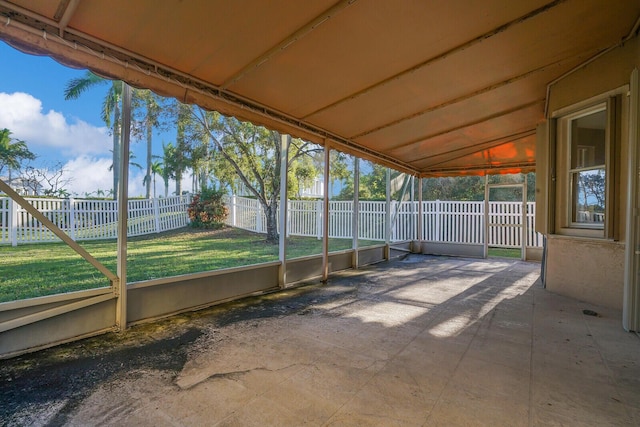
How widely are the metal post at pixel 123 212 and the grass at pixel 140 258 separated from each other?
1252mm

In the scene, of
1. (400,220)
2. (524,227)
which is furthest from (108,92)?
(524,227)

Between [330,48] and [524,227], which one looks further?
[524,227]

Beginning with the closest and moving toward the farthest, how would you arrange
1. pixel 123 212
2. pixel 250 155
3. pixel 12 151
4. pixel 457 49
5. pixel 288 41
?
1. pixel 288 41
2. pixel 457 49
3. pixel 123 212
4. pixel 12 151
5. pixel 250 155

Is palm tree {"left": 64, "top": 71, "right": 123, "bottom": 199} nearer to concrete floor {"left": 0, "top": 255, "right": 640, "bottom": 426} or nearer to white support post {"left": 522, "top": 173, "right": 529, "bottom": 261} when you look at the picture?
concrete floor {"left": 0, "top": 255, "right": 640, "bottom": 426}

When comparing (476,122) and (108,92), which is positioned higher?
A: (108,92)

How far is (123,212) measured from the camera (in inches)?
117

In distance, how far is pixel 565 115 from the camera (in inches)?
165

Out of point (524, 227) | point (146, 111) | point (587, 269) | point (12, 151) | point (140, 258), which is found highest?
point (146, 111)

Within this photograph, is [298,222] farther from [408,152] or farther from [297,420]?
[297,420]

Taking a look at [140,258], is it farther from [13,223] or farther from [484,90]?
[484,90]

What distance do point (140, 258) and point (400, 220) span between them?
6594 millimetres

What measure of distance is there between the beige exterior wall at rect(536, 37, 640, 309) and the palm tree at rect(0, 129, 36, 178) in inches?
243

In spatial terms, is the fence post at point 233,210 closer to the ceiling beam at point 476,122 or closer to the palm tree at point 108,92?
the palm tree at point 108,92

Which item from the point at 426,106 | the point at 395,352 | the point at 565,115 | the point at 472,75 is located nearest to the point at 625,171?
the point at 565,115
